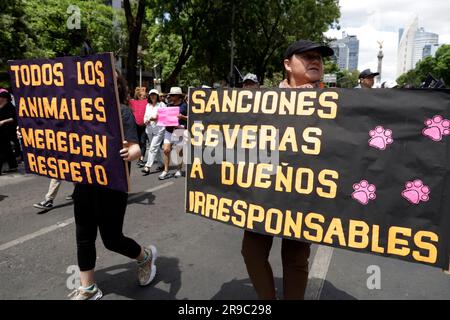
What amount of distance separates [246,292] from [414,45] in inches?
7259

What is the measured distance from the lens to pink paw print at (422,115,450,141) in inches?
70.9

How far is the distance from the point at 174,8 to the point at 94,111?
16.1 m

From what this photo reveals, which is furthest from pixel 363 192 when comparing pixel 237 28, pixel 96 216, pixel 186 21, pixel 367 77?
pixel 237 28

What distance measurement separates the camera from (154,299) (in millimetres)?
2977

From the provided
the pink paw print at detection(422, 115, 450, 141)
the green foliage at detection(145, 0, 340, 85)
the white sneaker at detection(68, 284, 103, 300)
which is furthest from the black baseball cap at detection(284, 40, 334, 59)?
the green foliage at detection(145, 0, 340, 85)

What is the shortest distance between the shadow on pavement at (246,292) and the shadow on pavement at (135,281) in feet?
1.25

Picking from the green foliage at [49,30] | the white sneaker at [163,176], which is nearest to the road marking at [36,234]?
the green foliage at [49,30]

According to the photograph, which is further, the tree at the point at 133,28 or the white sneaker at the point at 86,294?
the tree at the point at 133,28

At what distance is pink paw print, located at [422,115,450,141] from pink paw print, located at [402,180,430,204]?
8.9 inches

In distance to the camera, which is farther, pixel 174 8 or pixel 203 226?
pixel 174 8

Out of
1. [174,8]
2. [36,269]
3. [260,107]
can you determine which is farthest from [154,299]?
[174,8]

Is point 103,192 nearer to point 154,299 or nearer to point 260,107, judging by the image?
point 154,299

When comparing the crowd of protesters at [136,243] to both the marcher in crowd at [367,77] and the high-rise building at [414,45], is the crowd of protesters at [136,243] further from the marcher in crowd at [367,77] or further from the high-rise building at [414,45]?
the high-rise building at [414,45]

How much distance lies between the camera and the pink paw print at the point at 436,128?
5.91ft
